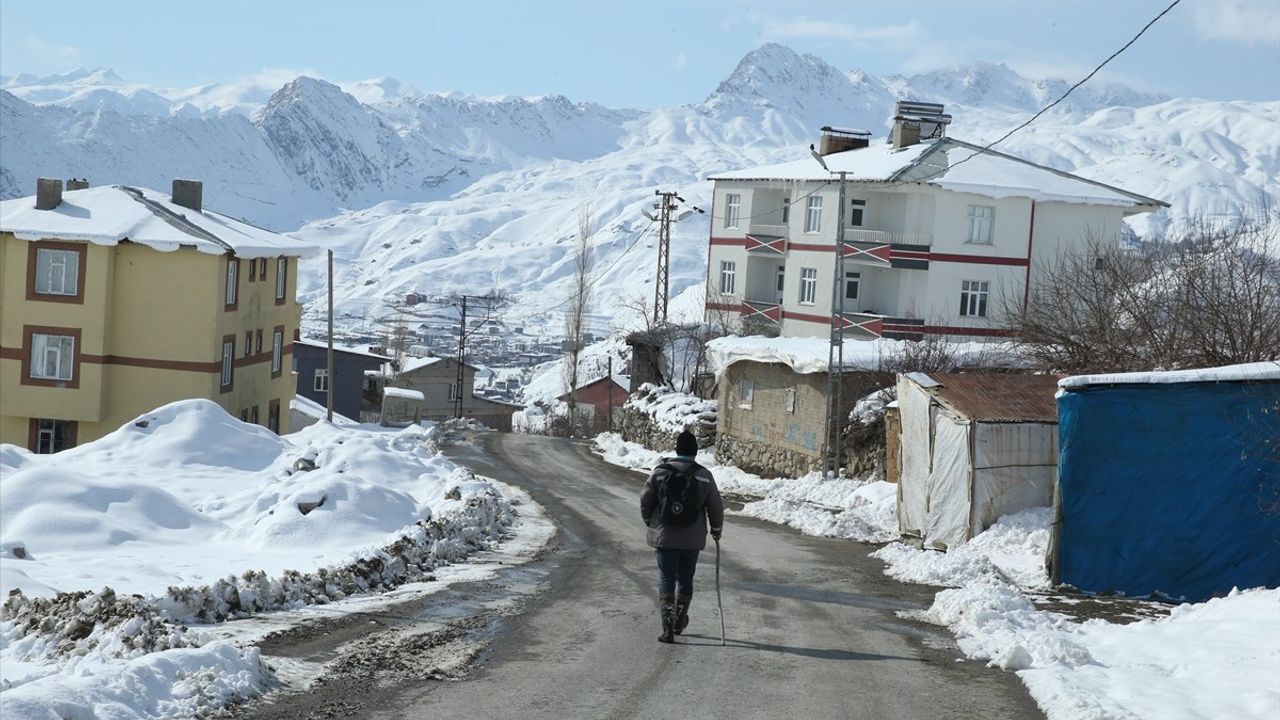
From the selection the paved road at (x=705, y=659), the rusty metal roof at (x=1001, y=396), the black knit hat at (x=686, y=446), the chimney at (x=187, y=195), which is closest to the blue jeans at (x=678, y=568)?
the paved road at (x=705, y=659)

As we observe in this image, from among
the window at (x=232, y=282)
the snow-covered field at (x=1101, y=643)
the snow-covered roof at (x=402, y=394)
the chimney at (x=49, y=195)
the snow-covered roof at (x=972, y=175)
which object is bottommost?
the snow-covered roof at (x=402, y=394)

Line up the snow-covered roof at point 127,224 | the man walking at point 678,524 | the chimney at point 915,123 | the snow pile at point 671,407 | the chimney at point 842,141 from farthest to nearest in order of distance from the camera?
the chimney at point 842,141, the chimney at point 915,123, the snow pile at point 671,407, the snow-covered roof at point 127,224, the man walking at point 678,524

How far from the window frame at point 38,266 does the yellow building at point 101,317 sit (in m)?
0.03

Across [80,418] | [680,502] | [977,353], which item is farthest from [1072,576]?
[80,418]

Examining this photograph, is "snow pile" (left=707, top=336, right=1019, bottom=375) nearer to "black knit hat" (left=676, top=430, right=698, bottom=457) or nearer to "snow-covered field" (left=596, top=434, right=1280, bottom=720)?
"snow-covered field" (left=596, top=434, right=1280, bottom=720)

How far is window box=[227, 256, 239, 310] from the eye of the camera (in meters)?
42.4

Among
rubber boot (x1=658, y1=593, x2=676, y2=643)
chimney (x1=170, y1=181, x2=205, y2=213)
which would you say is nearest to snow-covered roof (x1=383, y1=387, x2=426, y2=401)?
chimney (x1=170, y1=181, x2=205, y2=213)

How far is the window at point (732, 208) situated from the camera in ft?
195

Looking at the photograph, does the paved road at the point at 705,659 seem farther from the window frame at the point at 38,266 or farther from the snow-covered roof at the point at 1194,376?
the window frame at the point at 38,266

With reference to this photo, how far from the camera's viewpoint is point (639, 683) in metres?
9.39

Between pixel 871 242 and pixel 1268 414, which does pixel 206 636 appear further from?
pixel 871 242

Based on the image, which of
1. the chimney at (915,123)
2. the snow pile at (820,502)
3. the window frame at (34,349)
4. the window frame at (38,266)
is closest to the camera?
the snow pile at (820,502)

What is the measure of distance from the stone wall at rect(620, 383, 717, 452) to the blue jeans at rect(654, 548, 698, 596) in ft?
94.3

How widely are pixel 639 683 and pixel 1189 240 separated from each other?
66.3 feet
